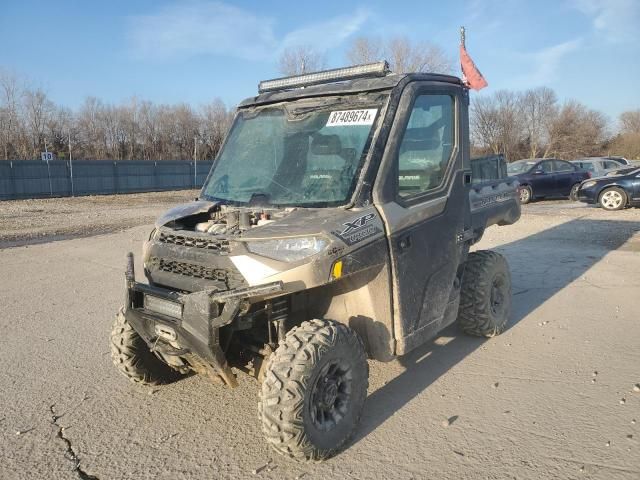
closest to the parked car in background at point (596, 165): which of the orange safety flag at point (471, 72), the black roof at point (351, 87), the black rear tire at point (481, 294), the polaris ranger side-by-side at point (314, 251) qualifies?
the orange safety flag at point (471, 72)

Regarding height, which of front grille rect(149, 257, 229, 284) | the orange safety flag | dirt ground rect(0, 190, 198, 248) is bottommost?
dirt ground rect(0, 190, 198, 248)

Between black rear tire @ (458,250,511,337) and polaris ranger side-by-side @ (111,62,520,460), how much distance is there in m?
0.54

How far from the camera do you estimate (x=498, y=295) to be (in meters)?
5.36

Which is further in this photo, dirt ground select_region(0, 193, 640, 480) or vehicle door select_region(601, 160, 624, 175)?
vehicle door select_region(601, 160, 624, 175)

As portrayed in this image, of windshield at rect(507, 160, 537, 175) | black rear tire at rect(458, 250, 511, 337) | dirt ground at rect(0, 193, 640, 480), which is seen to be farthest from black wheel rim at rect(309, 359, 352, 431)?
windshield at rect(507, 160, 537, 175)

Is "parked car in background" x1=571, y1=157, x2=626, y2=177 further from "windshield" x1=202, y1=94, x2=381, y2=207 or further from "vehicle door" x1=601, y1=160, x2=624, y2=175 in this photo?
"windshield" x1=202, y1=94, x2=381, y2=207

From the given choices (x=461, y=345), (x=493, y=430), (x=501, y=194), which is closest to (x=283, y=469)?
(x=493, y=430)

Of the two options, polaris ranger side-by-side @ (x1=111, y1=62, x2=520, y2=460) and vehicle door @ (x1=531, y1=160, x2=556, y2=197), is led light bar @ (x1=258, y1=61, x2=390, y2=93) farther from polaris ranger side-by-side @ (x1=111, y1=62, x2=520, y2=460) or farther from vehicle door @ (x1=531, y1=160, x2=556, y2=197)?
vehicle door @ (x1=531, y1=160, x2=556, y2=197)

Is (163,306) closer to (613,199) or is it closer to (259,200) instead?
(259,200)

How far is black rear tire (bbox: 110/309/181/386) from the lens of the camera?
3.96 metres

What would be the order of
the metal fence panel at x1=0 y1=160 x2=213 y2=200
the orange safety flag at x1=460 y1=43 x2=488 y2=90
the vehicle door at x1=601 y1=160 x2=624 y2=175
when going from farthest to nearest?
1. the metal fence panel at x1=0 y1=160 x2=213 y2=200
2. the vehicle door at x1=601 y1=160 x2=624 y2=175
3. the orange safety flag at x1=460 y1=43 x2=488 y2=90

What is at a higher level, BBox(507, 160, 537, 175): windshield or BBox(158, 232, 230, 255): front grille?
BBox(507, 160, 537, 175): windshield

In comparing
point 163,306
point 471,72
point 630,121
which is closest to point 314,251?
point 163,306

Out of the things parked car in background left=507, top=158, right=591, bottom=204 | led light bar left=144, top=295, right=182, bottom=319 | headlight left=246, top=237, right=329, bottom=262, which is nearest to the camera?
headlight left=246, top=237, right=329, bottom=262
